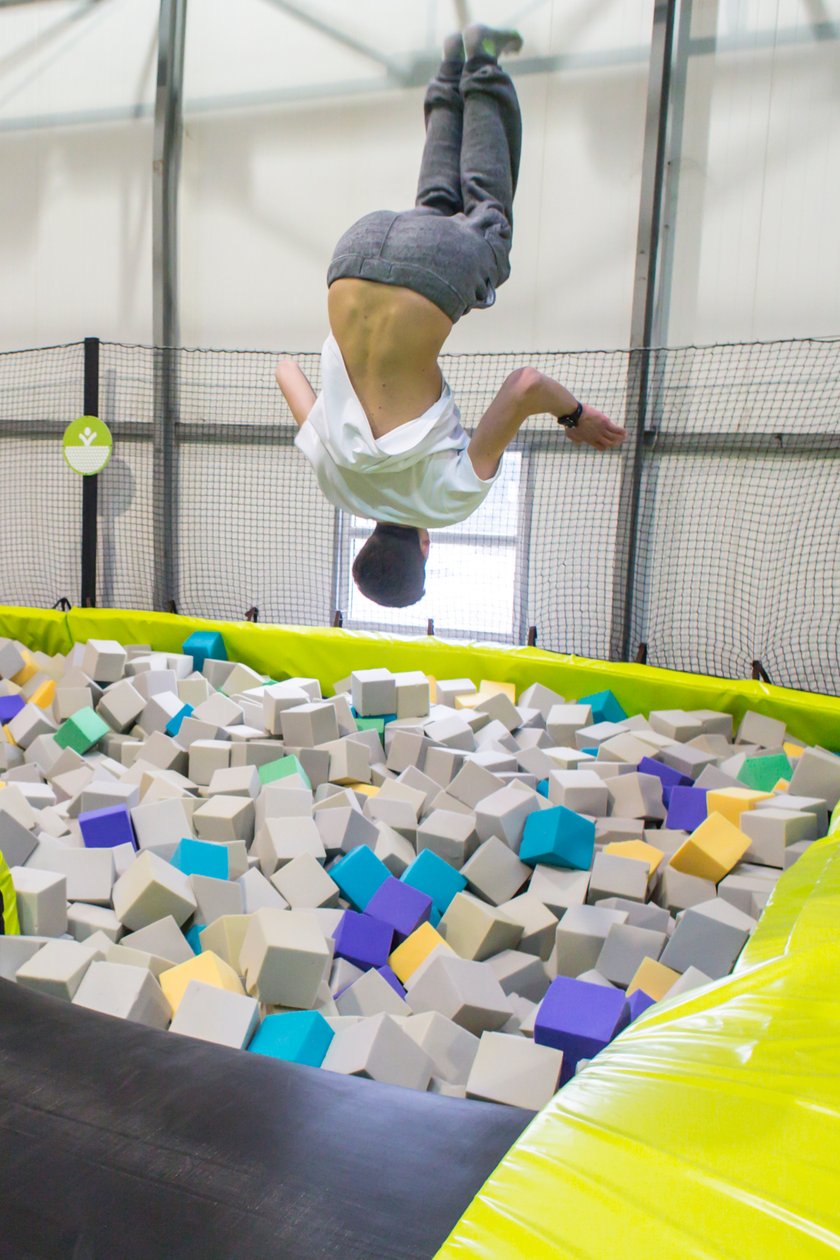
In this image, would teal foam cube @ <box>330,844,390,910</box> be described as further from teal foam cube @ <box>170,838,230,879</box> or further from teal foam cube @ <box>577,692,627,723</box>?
teal foam cube @ <box>577,692,627,723</box>

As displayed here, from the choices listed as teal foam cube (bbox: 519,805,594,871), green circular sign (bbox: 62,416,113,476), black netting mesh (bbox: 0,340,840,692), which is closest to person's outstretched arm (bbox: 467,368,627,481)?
teal foam cube (bbox: 519,805,594,871)

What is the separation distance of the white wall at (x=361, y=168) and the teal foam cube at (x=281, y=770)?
9.02ft

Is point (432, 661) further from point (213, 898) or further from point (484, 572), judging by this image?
point (213, 898)

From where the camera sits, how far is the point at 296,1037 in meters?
1.72

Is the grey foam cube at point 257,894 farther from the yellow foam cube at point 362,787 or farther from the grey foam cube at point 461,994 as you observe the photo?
the yellow foam cube at point 362,787

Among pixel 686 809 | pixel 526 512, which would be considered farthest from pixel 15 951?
pixel 526 512

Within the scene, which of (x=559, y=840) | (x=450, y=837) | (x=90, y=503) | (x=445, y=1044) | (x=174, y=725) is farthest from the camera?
(x=90, y=503)

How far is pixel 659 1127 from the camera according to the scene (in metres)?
0.91

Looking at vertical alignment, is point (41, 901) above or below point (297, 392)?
below

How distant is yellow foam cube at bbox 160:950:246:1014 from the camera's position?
1.93 metres

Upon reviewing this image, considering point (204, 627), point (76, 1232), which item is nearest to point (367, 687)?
point (204, 627)

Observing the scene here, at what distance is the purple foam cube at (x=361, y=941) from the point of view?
7.15 feet

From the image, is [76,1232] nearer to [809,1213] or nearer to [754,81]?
[809,1213]

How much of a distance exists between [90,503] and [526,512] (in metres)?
2.33
